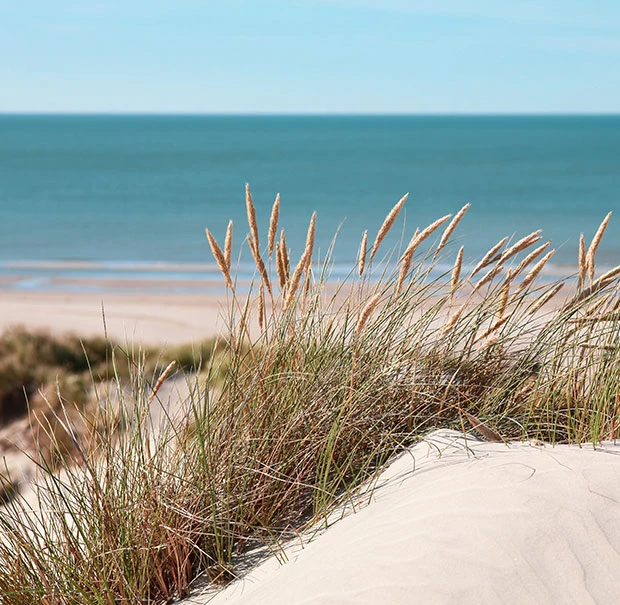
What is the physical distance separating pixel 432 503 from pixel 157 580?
88 cm

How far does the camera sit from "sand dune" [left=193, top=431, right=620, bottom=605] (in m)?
1.83

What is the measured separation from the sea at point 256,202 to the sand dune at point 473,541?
0.72 meters

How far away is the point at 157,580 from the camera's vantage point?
238cm

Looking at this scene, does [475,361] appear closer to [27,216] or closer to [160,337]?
[160,337]

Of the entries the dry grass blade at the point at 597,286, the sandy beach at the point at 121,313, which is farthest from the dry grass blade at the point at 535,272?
the sandy beach at the point at 121,313

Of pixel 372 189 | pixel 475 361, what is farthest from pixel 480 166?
pixel 475 361

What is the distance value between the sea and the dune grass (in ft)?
1.08

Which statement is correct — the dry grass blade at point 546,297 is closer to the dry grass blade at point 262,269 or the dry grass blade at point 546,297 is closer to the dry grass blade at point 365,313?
the dry grass blade at point 365,313

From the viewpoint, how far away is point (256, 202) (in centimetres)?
4212

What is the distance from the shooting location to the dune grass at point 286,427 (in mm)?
2336

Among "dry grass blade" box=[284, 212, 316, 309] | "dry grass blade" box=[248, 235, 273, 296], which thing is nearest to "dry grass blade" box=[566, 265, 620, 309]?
"dry grass blade" box=[284, 212, 316, 309]

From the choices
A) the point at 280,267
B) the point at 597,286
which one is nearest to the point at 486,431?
the point at 597,286

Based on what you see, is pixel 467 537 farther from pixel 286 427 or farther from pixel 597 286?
pixel 597 286

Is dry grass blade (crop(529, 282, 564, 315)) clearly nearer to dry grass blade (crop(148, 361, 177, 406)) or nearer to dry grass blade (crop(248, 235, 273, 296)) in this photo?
dry grass blade (crop(248, 235, 273, 296))
